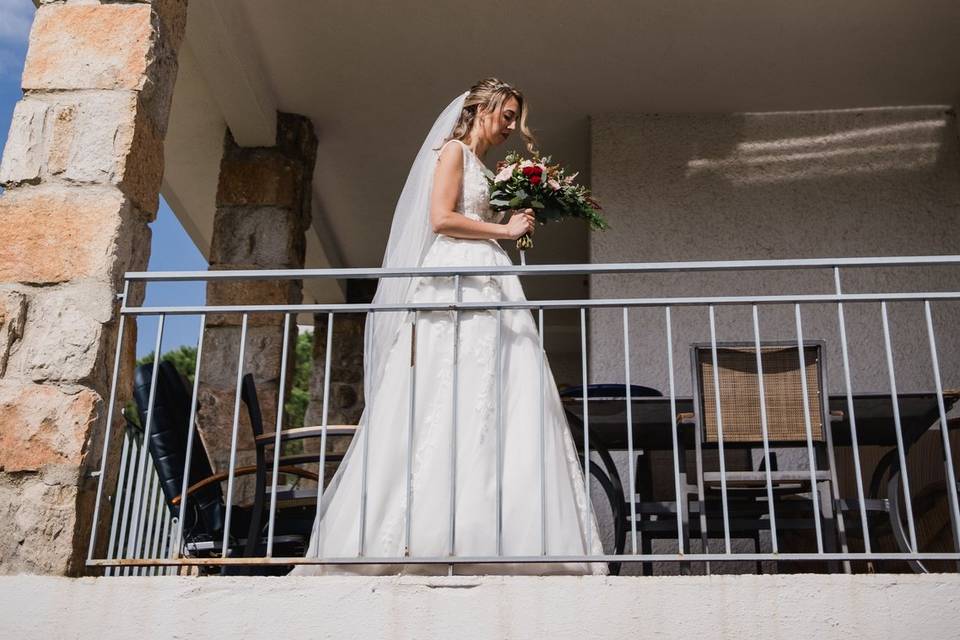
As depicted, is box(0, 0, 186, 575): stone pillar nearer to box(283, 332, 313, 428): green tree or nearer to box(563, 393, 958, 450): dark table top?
box(563, 393, 958, 450): dark table top

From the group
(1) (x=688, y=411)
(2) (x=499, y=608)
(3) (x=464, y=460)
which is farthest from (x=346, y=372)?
(2) (x=499, y=608)

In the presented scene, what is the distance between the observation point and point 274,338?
5.47 m

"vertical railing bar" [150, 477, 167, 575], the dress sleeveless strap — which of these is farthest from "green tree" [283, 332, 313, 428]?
the dress sleeveless strap

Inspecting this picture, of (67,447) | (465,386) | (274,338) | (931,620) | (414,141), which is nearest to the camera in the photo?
(931,620)

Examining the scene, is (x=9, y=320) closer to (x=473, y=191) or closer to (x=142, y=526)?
(x=142, y=526)

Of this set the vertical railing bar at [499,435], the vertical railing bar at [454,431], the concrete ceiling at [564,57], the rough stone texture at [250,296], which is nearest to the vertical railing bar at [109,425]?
the vertical railing bar at [454,431]

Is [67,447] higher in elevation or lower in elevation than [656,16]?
lower

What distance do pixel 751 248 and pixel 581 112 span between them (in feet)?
4.24

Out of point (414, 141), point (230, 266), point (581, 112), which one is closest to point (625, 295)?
point (581, 112)

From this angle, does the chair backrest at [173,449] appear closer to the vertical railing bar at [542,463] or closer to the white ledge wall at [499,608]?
the white ledge wall at [499,608]

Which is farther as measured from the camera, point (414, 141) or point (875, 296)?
point (414, 141)

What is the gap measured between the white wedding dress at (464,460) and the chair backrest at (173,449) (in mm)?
423

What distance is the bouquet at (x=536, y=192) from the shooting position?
3305 millimetres

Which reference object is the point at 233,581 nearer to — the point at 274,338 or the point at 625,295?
the point at 274,338
